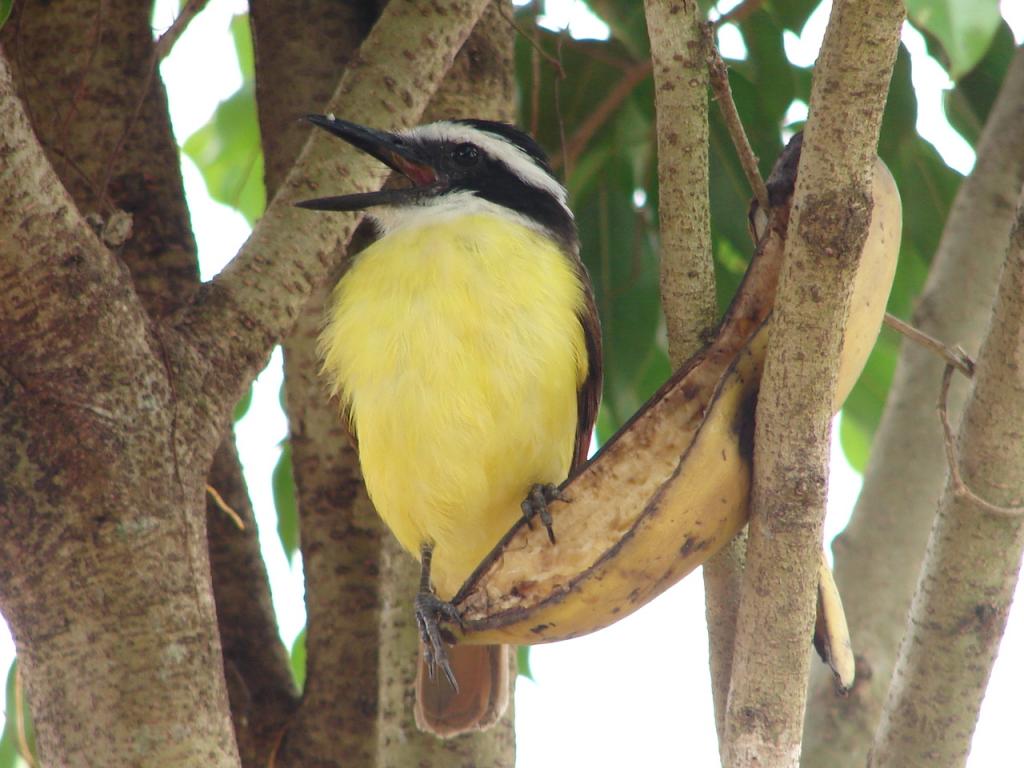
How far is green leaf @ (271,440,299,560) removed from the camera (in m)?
4.01

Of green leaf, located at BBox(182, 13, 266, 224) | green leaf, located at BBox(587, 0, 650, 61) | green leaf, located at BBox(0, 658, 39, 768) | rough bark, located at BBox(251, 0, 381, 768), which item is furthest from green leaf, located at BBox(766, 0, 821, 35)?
green leaf, located at BBox(0, 658, 39, 768)

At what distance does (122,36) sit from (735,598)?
2093mm

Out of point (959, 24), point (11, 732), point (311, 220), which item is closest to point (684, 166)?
point (959, 24)

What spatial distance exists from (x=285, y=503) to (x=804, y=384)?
8.34ft

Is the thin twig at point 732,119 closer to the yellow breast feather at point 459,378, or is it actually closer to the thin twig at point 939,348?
the thin twig at point 939,348

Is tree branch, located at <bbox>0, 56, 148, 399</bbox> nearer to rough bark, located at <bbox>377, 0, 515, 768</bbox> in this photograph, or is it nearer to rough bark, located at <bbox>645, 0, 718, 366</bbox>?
rough bark, located at <bbox>645, 0, 718, 366</bbox>

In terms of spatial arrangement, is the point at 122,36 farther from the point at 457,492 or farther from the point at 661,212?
the point at 661,212

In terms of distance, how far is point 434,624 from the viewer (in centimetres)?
240

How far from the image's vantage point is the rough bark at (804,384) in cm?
170

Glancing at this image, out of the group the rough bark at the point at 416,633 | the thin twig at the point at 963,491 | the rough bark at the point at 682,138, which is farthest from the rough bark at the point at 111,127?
the thin twig at the point at 963,491

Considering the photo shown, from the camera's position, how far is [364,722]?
3.16 metres

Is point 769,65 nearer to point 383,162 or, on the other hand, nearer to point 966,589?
point 383,162

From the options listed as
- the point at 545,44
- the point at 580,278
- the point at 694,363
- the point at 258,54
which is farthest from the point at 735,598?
the point at 545,44

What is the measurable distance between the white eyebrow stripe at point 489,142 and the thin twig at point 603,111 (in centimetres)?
59
